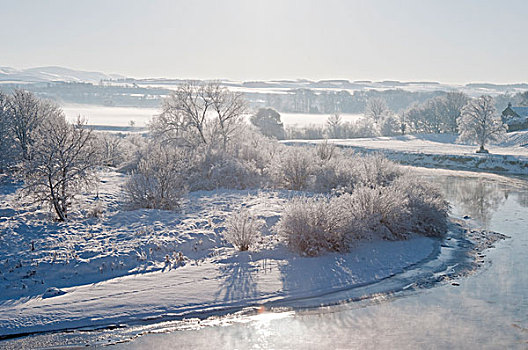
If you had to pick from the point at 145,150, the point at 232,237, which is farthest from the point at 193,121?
the point at 232,237

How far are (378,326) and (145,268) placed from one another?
6.15 m

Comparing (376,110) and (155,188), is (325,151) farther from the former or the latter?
(376,110)

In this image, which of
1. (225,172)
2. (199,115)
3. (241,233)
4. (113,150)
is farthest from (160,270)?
(113,150)

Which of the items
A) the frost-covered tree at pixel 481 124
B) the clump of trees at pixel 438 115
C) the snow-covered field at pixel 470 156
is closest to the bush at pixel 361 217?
the snow-covered field at pixel 470 156

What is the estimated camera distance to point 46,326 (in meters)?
9.22

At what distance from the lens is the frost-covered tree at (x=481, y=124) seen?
52.2 meters

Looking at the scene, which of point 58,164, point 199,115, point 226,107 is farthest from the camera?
point 226,107

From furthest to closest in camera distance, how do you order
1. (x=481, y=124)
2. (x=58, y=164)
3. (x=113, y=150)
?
(x=481, y=124) < (x=113, y=150) < (x=58, y=164)

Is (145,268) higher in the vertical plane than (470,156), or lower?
higher

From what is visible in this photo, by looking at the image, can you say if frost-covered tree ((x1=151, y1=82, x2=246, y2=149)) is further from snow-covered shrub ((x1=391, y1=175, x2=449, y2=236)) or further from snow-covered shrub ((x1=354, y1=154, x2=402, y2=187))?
snow-covered shrub ((x1=391, y1=175, x2=449, y2=236))

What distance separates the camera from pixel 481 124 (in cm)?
5234

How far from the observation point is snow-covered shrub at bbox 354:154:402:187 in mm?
22497

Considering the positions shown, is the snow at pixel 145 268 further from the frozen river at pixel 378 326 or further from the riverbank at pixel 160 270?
the frozen river at pixel 378 326

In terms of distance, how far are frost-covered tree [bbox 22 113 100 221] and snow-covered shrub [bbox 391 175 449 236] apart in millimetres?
11952
